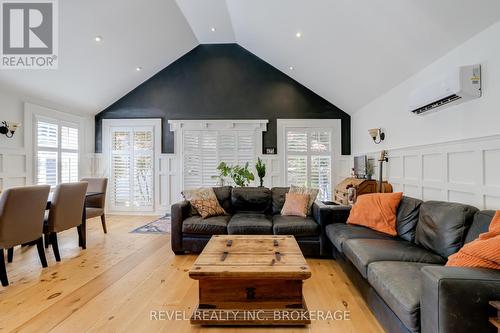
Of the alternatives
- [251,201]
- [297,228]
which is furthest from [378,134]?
[251,201]

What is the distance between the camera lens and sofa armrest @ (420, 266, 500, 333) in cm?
129

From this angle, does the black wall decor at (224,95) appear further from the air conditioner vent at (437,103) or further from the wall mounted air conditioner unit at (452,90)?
the wall mounted air conditioner unit at (452,90)

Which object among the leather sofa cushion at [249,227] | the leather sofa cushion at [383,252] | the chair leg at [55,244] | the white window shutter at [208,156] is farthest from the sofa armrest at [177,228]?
the white window shutter at [208,156]

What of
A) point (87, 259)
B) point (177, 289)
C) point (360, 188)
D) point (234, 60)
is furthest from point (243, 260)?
point (234, 60)

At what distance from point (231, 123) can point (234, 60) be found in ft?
4.93

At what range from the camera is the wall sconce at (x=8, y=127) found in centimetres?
406

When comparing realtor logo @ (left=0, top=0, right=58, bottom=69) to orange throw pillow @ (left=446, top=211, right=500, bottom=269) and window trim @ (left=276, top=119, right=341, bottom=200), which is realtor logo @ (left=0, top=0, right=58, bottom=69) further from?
orange throw pillow @ (left=446, top=211, right=500, bottom=269)

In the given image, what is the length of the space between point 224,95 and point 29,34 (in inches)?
139

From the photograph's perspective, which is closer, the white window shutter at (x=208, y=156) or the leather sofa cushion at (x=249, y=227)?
the leather sofa cushion at (x=249, y=227)

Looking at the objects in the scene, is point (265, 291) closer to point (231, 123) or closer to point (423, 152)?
point (423, 152)

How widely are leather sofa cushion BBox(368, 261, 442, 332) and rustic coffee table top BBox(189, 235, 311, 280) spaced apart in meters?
0.50

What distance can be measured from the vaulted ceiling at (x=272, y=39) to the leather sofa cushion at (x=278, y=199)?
2242 mm

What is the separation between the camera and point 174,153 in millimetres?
6176

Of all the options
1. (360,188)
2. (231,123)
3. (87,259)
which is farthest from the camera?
(231,123)
